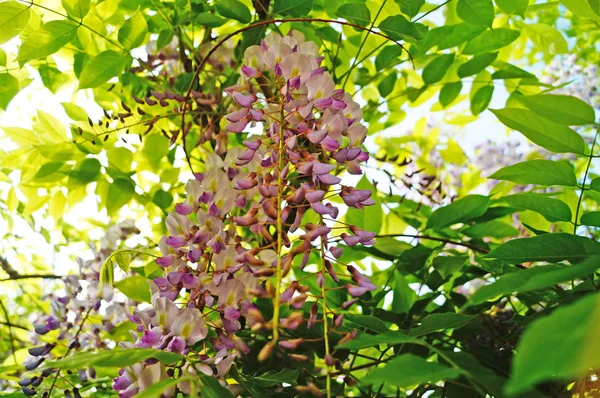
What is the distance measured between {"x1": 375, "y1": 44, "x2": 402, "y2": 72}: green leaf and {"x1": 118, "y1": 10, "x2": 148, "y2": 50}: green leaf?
37 centimetres

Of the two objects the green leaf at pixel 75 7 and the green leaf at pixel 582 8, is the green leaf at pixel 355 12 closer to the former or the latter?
the green leaf at pixel 582 8

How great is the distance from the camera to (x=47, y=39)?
752 mm

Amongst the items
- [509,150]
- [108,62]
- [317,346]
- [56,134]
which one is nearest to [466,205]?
[317,346]

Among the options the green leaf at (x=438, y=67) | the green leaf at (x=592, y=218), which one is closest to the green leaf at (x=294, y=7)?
the green leaf at (x=438, y=67)

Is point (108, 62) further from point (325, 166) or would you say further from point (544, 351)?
point (544, 351)

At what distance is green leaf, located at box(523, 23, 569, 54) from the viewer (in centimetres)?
102

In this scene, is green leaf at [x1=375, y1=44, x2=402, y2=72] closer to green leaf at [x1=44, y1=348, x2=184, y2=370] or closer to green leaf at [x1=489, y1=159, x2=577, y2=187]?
green leaf at [x1=489, y1=159, x2=577, y2=187]

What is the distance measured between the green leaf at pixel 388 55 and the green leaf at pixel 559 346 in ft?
2.15

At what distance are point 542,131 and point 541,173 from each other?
0.06m

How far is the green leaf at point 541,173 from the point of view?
1.98 feet

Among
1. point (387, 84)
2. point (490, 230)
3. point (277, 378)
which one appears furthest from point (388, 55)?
point (277, 378)

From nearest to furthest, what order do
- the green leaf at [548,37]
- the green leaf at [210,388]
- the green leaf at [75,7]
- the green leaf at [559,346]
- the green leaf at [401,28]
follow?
the green leaf at [559,346] < the green leaf at [210,388] < the green leaf at [401,28] < the green leaf at [75,7] < the green leaf at [548,37]

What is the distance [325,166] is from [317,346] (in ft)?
1.15

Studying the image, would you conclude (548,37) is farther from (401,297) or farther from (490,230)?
(401,297)
